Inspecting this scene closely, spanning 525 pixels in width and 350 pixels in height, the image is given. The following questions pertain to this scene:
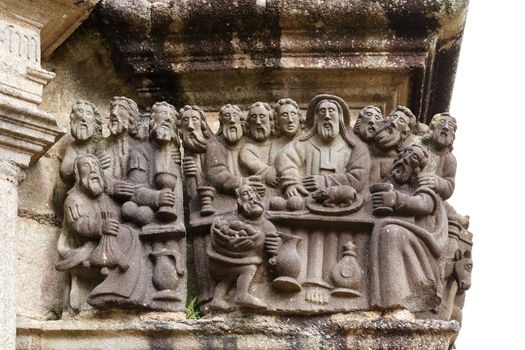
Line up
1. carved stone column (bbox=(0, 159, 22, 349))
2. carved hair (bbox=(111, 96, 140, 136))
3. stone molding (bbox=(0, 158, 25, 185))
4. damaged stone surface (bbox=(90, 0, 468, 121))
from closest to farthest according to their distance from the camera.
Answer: carved stone column (bbox=(0, 159, 22, 349)) < stone molding (bbox=(0, 158, 25, 185)) < carved hair (bbox=(111, 96, 140, 136)) < damaged stone surface (bbox=(90, 0, 468, 121))

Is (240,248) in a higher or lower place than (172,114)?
lower

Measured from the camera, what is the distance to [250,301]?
6297mm

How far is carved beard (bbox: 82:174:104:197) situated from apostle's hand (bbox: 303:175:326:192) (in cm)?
90

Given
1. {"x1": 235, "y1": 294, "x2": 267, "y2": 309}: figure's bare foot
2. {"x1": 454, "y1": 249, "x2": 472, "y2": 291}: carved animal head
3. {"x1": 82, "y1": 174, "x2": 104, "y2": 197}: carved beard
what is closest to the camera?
{"x1": 235, "y1": 294, "x2": 267, "y2": 309}: figure's bare foot

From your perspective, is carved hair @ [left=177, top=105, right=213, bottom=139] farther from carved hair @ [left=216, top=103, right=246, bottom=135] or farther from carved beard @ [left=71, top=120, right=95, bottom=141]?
carved beard @ [left=71, top=120, right=95, bottom=141]

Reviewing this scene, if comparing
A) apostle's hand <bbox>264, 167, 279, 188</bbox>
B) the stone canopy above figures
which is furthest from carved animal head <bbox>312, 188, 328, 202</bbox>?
apostle's hand <bbox>264, 167, 279, 188</bbox>

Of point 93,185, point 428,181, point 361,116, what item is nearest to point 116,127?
point 93,185

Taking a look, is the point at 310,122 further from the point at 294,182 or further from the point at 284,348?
the point at 284,348

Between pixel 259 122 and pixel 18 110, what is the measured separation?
1.12m

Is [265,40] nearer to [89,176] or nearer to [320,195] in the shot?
[320,195]

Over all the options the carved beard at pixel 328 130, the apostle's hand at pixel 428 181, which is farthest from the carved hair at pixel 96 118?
the apostle's hand at pixel 428 181

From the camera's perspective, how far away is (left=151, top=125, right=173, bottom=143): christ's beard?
6.63 metres

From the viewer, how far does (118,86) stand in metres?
7.15

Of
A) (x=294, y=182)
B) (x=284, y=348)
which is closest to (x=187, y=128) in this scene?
(x=294, y=182)
